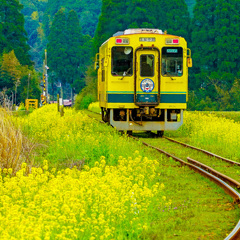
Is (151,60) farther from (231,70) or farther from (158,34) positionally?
(231,70)

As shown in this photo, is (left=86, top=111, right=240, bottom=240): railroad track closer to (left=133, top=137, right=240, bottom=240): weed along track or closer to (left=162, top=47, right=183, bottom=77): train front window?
(left=133, top=137, right=240, bottom=240): weed along track

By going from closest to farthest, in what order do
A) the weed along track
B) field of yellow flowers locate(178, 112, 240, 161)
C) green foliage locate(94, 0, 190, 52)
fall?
the weed along track < field of yellow flowers locate(178, 112, 240, 161) < green foliage locate(94, 0, 190, 52)

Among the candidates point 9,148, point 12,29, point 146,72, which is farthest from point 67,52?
point 9,148

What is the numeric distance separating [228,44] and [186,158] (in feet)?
115

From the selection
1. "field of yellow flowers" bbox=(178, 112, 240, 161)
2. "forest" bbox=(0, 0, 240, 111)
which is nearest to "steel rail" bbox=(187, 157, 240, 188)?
"field of yellow flowers" bbox=(178, 112, 240, 161)

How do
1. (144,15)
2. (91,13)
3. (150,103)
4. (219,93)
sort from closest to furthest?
1. (150,103)
2. (219,93)
3. (144,15)
4. (91,13)

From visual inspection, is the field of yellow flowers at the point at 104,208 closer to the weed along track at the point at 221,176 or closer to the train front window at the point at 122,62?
the weed along track at the point at 221,176

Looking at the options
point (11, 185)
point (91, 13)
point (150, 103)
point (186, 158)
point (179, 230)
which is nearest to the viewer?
point (179, 230)

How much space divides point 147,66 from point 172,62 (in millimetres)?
864

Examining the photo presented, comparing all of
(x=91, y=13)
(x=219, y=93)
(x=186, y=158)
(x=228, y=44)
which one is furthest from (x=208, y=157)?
(x=91, y=13)

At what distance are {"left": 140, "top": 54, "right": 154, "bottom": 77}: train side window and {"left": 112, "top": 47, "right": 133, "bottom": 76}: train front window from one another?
0.38m

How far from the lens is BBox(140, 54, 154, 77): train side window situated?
819 inches

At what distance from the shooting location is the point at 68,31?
95.6 metres

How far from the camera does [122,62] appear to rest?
68.2 ft
